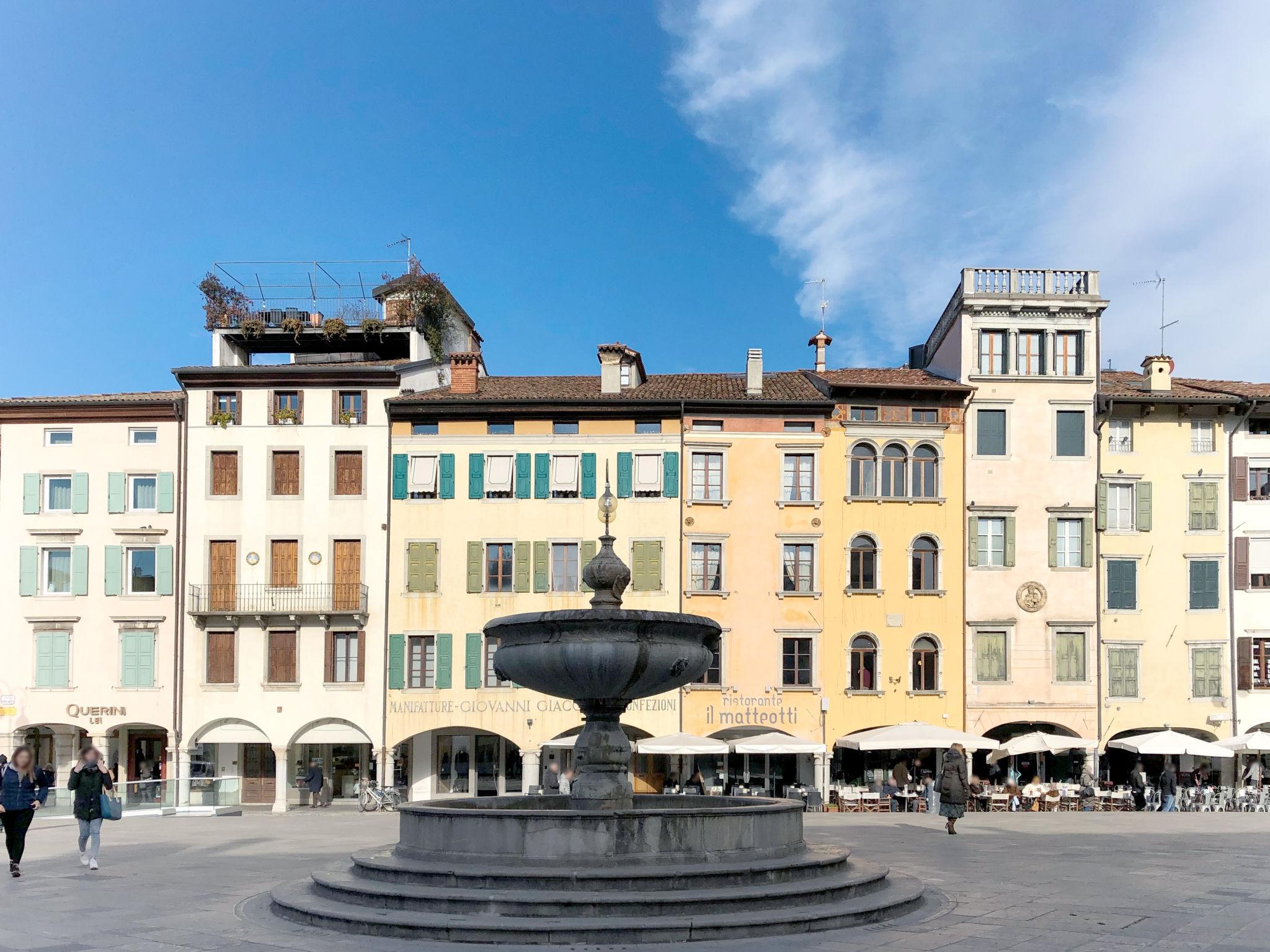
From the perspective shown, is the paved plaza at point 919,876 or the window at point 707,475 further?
the window at point 707,475

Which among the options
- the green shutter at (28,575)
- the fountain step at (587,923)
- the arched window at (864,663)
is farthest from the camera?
the green shutter at (28,575)

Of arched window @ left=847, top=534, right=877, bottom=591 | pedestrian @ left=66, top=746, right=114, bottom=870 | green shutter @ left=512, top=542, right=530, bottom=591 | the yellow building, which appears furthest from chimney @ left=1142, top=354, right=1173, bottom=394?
pedestrian @ left=66, top=746, right=114, bottom=870

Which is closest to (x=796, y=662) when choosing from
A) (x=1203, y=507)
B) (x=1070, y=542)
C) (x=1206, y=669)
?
(x=1070, y=542)

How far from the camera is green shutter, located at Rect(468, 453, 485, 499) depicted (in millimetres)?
38750

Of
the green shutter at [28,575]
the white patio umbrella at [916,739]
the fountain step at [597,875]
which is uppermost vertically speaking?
the green shutter at [28,575]

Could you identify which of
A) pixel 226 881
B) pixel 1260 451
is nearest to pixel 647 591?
pixel 1260 451

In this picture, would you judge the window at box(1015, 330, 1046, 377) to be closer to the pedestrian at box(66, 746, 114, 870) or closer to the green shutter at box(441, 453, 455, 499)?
the green shutter at box(441, 453, 455, 499)

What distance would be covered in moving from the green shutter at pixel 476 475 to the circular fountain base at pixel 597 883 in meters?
23.8

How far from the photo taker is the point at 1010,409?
39281mm

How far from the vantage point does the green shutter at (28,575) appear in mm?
38562

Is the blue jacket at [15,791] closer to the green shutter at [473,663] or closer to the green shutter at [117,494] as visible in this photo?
the green shutter at [473,663]

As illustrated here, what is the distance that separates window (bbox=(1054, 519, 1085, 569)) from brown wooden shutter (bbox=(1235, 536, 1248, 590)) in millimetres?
4431

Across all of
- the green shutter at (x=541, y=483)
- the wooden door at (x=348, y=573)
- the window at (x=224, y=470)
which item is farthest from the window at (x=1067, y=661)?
the window at (x=224, y=470)

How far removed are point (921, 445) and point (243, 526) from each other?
64.4 ft
